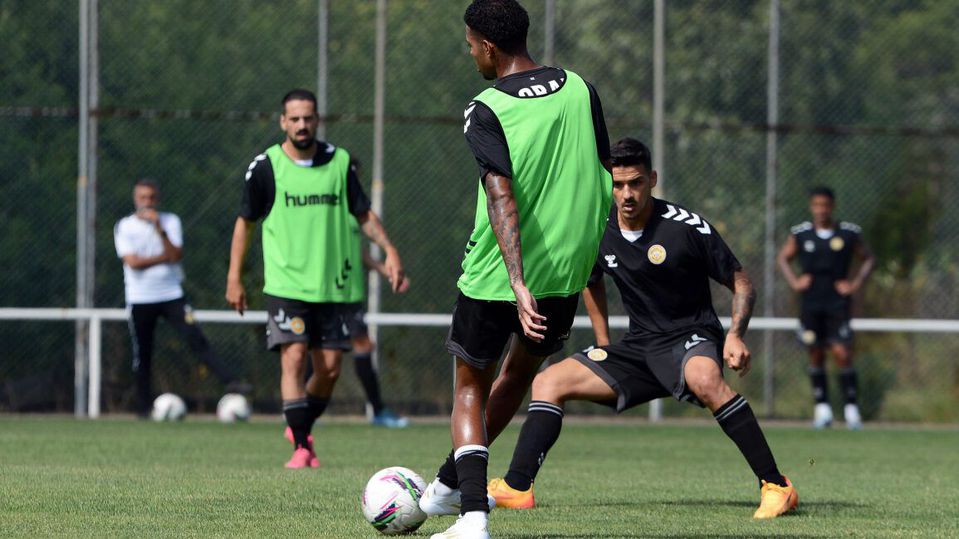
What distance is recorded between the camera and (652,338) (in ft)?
25.5

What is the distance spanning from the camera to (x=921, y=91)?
2095cm

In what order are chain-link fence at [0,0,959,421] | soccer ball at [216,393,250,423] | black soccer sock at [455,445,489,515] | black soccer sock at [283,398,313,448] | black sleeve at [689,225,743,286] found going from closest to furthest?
black soccer sock at [455,445,489,515], black sleeve at [689,225,743,286], black soccer sock at [283,398,313,448], soccer ball at [216,393,250,423], chain-link fence at [0,0,959,421]

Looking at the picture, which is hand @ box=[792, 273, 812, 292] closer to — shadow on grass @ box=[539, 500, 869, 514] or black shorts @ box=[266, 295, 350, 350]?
black shorts @ box=[266, 295, 350, 350]

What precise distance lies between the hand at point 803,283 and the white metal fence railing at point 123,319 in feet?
1.46

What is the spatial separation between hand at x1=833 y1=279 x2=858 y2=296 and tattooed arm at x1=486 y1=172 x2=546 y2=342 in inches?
408

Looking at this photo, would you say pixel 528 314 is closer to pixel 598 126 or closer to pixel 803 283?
pixel 598 126

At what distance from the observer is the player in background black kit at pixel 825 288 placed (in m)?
15.5

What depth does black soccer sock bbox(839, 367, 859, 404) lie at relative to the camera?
1539 cm

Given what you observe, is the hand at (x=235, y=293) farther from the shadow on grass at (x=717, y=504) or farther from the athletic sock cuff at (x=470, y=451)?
the athletic sock cuff at (x=470, y=451)

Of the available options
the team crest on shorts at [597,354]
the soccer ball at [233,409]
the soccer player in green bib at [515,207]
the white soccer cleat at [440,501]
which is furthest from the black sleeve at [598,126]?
the soccer ball at [233,409]

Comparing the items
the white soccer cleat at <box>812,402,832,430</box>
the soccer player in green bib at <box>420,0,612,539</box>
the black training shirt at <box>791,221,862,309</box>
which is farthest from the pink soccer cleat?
the black training shirt at <box>791,221,862,309</box>

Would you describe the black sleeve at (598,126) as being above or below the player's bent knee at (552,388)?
above

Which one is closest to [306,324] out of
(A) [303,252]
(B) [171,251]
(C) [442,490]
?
(A) [303,252]

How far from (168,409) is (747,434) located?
8.56 metres
